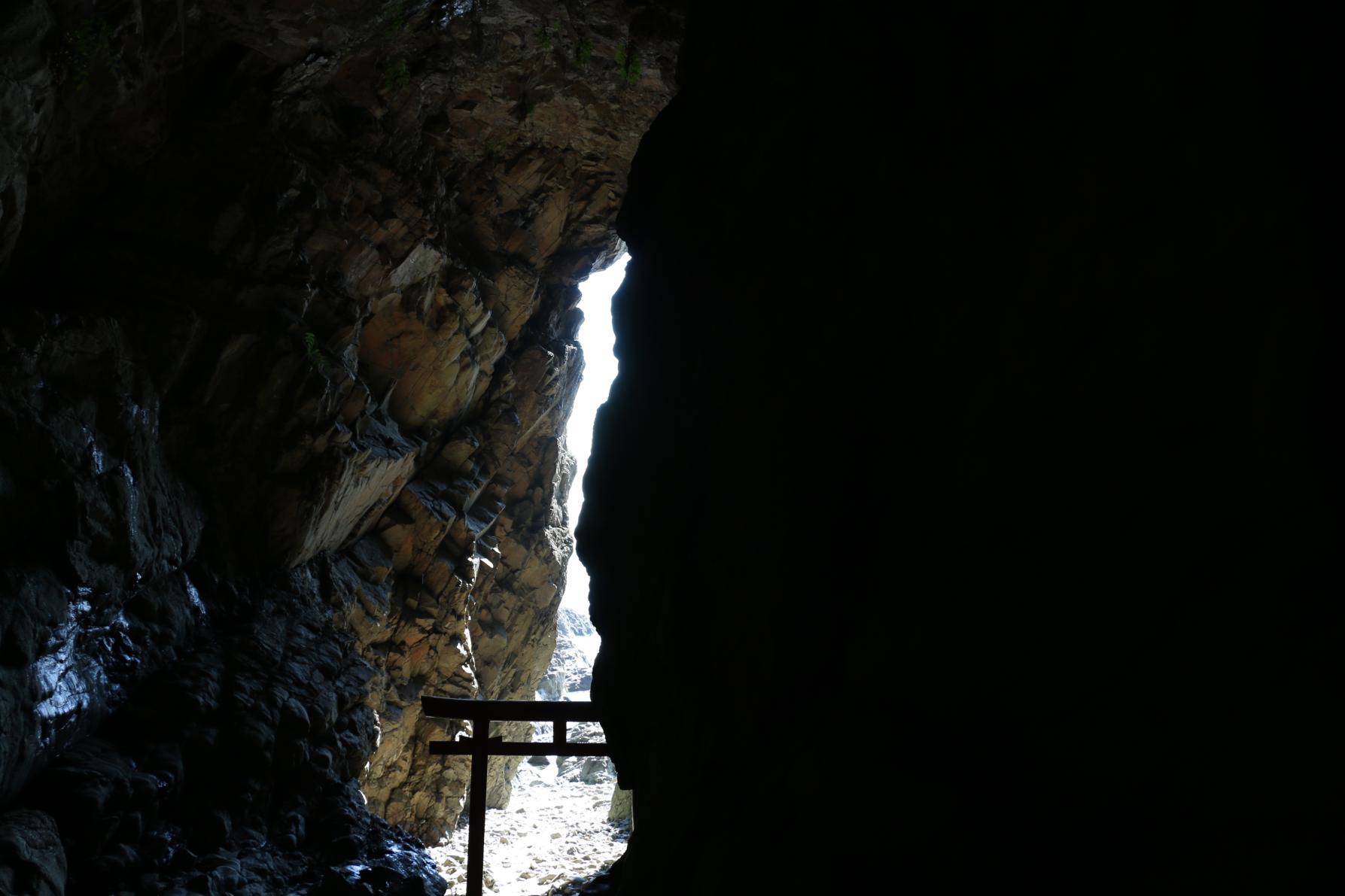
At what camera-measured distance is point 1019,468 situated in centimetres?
275

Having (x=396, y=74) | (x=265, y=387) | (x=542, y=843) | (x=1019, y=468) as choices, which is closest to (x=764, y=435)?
(x=1019, y=468)

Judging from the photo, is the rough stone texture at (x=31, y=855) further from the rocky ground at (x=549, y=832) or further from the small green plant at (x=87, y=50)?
the small green plant at (x=87, y=50)

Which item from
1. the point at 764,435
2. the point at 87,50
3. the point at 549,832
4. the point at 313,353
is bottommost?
the point at 549,832

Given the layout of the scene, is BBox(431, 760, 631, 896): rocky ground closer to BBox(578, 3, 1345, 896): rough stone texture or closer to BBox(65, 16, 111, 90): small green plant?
BBox(578, 3, 1345, 896): rough stone texture

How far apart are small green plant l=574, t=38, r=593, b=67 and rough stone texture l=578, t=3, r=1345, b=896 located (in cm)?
802

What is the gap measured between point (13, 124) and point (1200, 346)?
30.8 feet

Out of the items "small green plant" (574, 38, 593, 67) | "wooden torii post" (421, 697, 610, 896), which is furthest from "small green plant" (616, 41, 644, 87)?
"wooden torii post" (421, 697, 610, 896)

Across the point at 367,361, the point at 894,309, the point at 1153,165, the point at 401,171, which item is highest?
the point at 401,171

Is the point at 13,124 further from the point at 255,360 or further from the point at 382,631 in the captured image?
the point at 382,631

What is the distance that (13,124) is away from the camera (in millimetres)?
7043

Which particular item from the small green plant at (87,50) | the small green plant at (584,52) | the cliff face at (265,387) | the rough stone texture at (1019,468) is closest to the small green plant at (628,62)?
the cliff face at (265,387)

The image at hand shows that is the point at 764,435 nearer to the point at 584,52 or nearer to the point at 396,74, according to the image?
the point at 584,52

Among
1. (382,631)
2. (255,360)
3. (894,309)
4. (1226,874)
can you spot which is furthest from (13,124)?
(382,631)

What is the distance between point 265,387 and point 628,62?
7.95 m
